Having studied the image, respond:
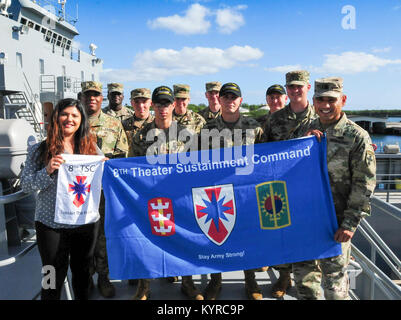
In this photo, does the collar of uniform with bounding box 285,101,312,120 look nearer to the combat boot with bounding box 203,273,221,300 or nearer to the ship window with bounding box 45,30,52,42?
the combat boot with bounding box 203,273,221,300

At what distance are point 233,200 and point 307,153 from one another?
798mm

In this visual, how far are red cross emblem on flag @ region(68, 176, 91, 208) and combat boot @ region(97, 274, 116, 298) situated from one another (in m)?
1.25

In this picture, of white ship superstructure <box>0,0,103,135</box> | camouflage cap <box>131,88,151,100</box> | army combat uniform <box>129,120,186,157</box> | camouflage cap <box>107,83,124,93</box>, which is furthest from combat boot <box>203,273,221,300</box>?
white ship superstructure <box>0,0,103,135</box>

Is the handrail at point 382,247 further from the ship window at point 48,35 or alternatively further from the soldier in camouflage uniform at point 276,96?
the ship window at point 48,35

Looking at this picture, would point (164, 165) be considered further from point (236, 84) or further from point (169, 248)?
point (236, 84)

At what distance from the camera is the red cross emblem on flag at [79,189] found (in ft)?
8.32

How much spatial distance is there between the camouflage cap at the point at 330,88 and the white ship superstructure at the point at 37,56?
1322cm

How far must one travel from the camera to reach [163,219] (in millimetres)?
2871

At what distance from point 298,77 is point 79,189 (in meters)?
2.75

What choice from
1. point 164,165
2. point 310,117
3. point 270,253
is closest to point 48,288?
point 164,165

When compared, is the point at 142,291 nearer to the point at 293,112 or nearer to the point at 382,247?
the point at 382,247

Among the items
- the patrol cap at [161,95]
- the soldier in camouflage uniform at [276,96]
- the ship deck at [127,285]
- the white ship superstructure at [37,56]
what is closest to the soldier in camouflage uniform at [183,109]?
the soldier in camouflage uniform at [276,96]

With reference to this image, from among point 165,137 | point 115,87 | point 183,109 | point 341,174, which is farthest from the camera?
point 115,87

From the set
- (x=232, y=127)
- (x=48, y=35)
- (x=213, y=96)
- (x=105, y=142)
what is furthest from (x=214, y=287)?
(x=48, y=35)
